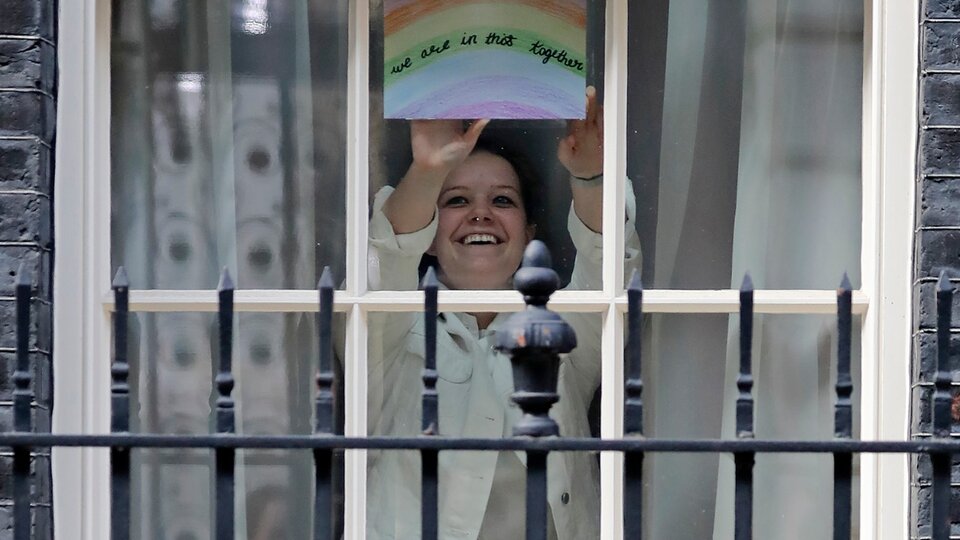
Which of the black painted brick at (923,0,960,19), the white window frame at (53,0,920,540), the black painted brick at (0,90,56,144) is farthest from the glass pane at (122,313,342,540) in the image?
the black painted brick at (923,0,960,19)

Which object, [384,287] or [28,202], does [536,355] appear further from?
[28,202]

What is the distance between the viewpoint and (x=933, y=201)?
9.38ft

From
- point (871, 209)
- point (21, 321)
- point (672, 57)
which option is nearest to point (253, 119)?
point (672, 57)

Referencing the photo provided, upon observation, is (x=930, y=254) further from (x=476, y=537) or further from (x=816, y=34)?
(x=476, y=537)

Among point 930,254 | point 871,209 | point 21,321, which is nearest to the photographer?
point 21,321

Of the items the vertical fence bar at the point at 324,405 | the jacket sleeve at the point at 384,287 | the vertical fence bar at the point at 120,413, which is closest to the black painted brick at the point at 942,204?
the jacket sleeve at the point at 384,287

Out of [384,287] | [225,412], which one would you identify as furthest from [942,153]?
[225,412]

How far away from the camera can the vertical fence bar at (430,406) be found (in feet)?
6.76

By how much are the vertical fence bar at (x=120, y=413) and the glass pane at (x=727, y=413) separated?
1.33 meters

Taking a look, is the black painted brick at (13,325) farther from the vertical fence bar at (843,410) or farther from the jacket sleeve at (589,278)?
the vertical fence bar at (843,410)

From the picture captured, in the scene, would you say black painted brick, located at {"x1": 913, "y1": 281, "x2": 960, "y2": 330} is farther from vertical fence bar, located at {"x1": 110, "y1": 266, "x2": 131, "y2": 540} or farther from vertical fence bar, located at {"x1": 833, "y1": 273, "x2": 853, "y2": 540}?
vertical fence bar, located at {"x1": 110, "y1": 266, "x2": 131, "y2": 540}

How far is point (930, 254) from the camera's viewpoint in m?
2.85

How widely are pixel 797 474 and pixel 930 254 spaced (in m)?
0.58

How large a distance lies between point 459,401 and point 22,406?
1.21m
